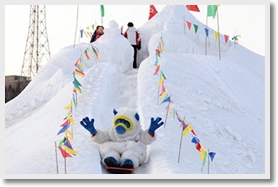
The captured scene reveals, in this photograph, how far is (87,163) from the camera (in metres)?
7.16

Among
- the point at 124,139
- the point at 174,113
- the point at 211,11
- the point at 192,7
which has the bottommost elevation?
the point at 124,139

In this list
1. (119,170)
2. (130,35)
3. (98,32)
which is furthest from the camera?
(98,32)

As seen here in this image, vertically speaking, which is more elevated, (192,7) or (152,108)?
(192,7)

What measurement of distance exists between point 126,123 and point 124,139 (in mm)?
253

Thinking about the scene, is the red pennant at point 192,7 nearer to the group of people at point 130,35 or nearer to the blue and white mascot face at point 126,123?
the blue and white mascot face at point 126,123

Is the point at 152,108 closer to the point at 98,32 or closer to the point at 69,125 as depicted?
the point at 69,125

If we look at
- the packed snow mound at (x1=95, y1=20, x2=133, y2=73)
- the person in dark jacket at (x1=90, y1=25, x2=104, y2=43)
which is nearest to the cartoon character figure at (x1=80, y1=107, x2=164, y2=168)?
the packed snow mound at (x1=95, y1=20, x2=133, y2=73)

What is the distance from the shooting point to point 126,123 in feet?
24.2

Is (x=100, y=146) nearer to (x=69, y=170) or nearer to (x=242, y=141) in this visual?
(x=69, y=170)

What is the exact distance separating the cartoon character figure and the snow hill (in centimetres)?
19

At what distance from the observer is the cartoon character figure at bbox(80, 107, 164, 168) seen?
23.4ft

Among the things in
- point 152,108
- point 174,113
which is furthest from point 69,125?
point 152,108

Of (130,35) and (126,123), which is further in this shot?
(130,35)

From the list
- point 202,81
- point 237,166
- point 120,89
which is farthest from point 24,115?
point 237,166
